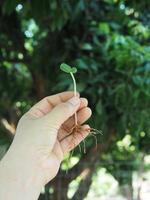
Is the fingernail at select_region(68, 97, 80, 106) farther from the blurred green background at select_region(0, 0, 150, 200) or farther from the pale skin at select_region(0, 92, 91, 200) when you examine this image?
the blurred green background at select_region(0, 0, 150, 200)

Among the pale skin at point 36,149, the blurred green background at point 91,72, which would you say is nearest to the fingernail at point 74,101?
the pale skin at point 36,149

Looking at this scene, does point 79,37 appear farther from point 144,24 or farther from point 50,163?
point 50,163

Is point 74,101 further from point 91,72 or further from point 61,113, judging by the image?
point 91,72

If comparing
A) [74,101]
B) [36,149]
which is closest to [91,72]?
[74,101]

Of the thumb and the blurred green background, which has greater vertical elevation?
the thumb

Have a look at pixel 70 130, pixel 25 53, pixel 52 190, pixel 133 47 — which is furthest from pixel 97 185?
pixel 70 130

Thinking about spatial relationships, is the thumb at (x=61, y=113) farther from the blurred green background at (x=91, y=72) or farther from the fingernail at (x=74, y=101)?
the blurred green background at (x=91, y=72)

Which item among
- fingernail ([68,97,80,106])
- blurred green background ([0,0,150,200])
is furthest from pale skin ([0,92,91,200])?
blurred green background ([0,0,150,200])
